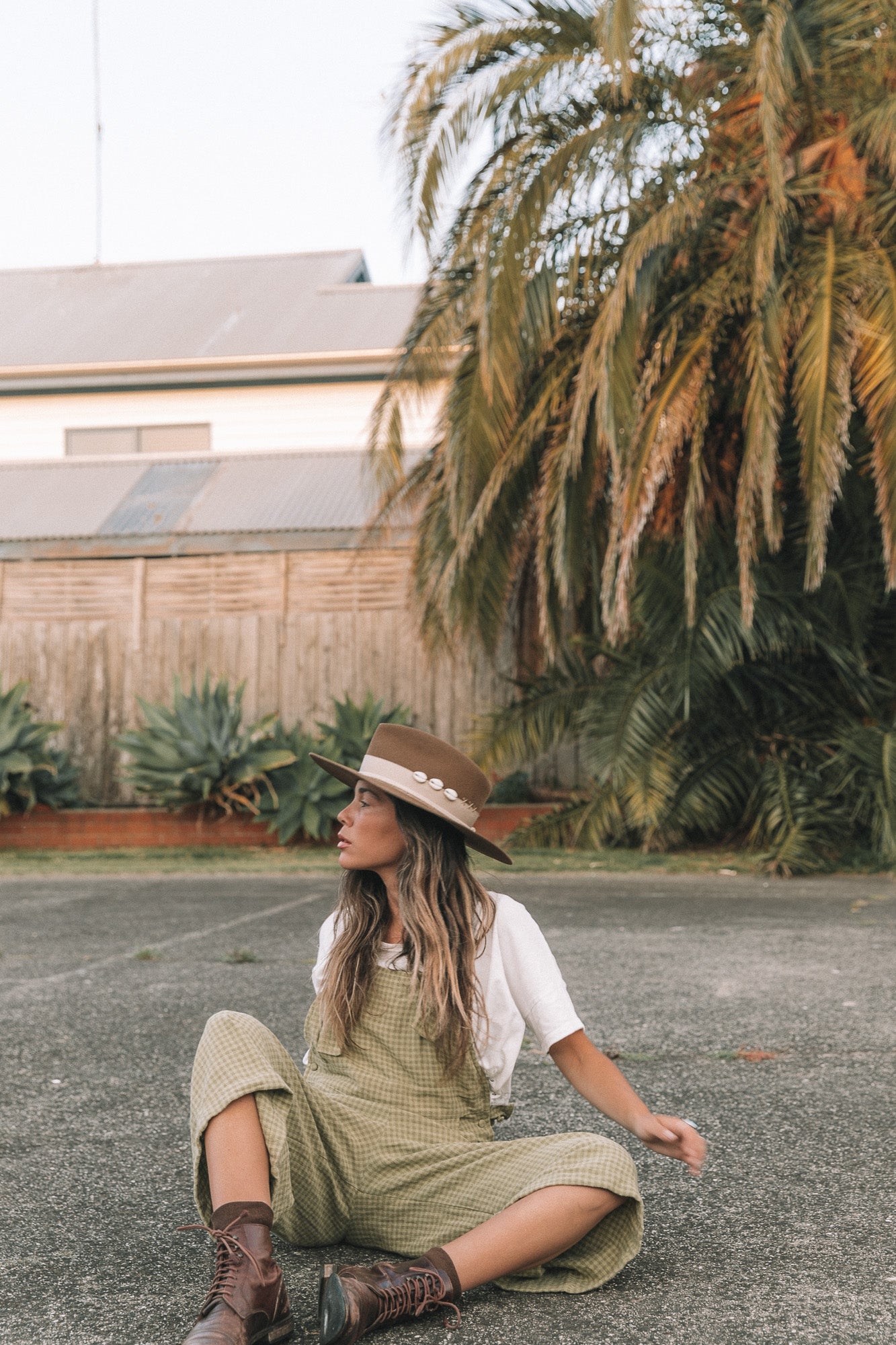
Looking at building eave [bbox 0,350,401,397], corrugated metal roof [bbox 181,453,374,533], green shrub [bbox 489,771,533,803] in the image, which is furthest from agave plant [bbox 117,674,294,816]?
building eave [bbox 0,350,401,397]

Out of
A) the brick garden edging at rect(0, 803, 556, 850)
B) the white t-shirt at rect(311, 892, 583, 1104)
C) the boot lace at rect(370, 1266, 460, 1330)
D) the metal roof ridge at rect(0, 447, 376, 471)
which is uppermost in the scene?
the metal roof ridge at rect(0, 447, 376, 471)

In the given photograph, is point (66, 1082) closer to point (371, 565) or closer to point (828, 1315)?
point (828, 1315)

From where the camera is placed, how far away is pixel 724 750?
31.5 ft

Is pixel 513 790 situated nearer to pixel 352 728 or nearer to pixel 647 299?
pixel 352 728

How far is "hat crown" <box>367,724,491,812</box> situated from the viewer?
8.66ft

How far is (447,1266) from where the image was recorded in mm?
2326

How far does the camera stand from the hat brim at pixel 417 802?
2605 millimetres

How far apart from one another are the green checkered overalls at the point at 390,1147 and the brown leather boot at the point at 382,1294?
7.1 inches

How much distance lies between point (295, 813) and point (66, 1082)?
21.4ft

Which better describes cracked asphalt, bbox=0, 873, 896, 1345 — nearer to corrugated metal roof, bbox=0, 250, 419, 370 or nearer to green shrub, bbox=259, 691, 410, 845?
green shrub, bbox=259, 691, 410, 845

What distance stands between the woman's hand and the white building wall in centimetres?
Result: 1483

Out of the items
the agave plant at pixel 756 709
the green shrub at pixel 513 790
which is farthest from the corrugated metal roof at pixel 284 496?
the agave plant at pixel 756 709

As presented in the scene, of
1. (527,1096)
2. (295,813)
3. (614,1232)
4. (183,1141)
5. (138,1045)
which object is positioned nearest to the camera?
(614,1232)

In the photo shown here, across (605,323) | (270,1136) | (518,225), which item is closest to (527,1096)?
(270,1136)
